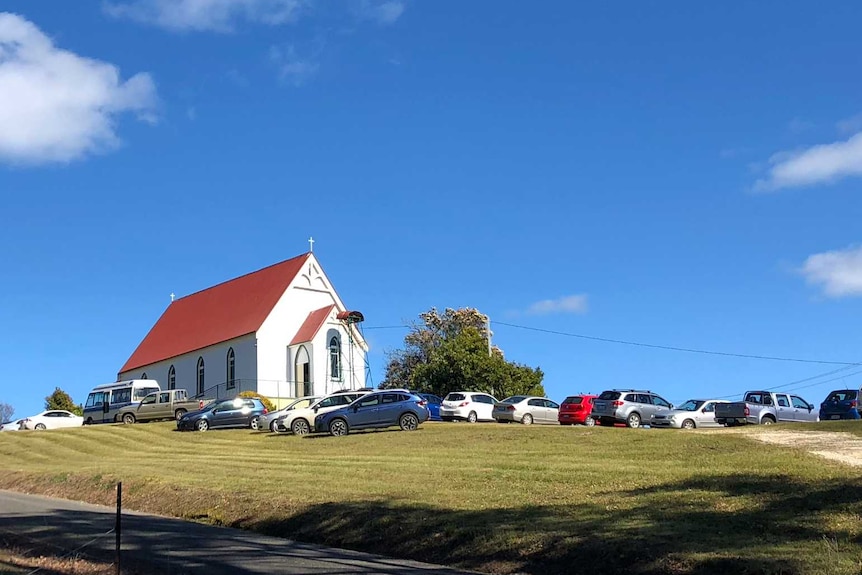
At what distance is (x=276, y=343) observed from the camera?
59.0 m

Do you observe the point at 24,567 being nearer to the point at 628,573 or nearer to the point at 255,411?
the point at 628,573

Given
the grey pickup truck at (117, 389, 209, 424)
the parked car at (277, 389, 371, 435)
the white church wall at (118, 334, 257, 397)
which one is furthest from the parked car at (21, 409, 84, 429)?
the parked car at (277, 389, 371, 435)

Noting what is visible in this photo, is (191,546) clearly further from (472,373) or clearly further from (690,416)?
(472,373)

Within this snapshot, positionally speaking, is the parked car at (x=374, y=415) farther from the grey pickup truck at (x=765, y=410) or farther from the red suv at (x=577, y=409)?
the grey pickup truck at (x=765, y=410)

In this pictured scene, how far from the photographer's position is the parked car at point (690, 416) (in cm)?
3634

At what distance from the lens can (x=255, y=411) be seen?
1586 inches

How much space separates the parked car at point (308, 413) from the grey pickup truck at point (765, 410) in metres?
14.3

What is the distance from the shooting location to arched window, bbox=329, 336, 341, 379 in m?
59.2

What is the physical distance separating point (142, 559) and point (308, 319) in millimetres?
47163

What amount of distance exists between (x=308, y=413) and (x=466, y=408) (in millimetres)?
7942

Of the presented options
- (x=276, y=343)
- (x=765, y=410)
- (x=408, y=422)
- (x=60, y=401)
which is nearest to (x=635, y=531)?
(x=408, y=422)

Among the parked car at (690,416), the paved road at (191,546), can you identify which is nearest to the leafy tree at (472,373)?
the parked car at (690,416)

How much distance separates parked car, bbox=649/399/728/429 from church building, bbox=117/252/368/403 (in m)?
25.7

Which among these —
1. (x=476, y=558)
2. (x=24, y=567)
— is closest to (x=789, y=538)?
(x=476, y=558)
